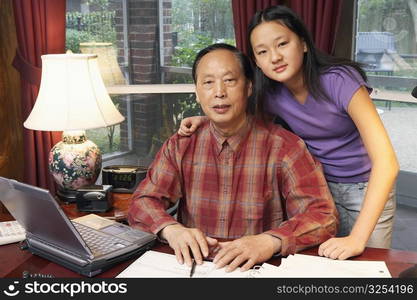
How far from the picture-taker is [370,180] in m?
1.53

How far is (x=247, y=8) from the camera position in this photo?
2.99 m

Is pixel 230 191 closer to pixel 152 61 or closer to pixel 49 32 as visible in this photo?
pixel 49 32

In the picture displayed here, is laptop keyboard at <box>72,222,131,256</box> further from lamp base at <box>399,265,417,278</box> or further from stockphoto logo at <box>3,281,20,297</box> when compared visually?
lamp base at <box>399,265,417,278</box>

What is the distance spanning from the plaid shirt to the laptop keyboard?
0.17 meters

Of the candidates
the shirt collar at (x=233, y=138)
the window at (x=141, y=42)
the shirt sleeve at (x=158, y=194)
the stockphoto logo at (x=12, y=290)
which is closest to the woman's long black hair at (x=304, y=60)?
the shirt collar at (x=233, y=138)

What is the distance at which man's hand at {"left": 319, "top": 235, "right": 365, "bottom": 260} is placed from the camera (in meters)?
1.36

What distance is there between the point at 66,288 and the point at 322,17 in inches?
85.9

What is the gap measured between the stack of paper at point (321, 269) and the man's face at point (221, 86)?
1.77ft

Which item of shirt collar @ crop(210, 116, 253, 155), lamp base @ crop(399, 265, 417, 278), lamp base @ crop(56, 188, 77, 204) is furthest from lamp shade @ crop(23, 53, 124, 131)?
lamp base @ crop(399, 265, 417, 278)

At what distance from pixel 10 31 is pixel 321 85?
1858mm

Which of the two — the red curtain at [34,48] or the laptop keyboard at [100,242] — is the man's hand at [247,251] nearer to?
the laptop keyboard at [100,242]

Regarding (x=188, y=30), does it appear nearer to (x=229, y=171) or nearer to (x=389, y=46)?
(x=389, y=46)

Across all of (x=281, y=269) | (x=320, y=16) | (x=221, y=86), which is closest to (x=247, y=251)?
(x=281, y=269)

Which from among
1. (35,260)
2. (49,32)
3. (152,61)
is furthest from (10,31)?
(35,260)
